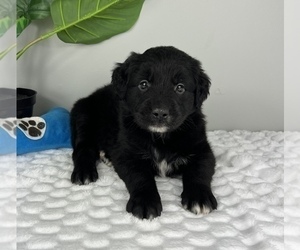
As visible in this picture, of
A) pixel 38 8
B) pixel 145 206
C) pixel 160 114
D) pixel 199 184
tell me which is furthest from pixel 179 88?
pixel 38 8

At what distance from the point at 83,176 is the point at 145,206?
39 centimetres

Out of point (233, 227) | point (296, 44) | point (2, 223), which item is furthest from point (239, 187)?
point (296, 44)

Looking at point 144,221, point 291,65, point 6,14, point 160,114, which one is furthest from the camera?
point 291,65

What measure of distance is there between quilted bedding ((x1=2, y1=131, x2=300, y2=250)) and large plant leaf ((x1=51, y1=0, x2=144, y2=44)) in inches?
25.4

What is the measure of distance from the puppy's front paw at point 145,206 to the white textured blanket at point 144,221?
0.07ft

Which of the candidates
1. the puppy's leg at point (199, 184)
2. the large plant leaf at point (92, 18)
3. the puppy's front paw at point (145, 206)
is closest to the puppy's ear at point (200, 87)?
the puppy's leg at point (199, 184)

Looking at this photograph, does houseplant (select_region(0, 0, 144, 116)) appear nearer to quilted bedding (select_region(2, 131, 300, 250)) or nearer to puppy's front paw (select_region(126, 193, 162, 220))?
quilted bedding (select_region(2, 131, 300, 250))

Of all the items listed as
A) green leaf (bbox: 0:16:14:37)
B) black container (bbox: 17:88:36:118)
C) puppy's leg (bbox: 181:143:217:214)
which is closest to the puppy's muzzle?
puppy's leg (bbox: 181:143:217:214)

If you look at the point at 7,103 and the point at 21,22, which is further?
the point at 21,22

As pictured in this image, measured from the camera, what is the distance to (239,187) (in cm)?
167

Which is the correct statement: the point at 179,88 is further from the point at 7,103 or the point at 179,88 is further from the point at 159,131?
the point at 7,103

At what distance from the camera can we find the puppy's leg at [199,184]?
1.46 m

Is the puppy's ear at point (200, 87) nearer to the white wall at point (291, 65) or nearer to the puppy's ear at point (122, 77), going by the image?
the puppy's ear at point (122, 77)

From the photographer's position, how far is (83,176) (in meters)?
1.72
